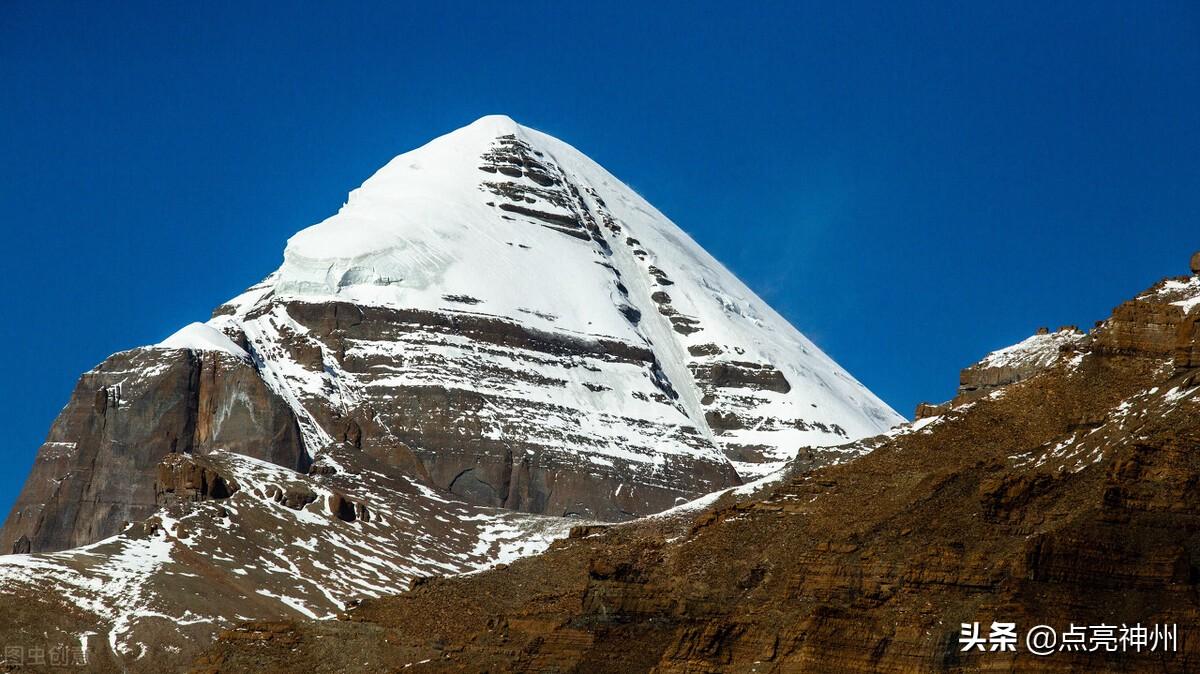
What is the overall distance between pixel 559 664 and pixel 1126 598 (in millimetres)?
25294

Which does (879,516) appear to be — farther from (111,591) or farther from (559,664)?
(111,591)

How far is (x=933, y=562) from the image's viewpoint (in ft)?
255

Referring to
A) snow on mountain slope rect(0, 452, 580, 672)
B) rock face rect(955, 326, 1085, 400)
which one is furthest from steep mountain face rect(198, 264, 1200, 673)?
snow on mountain slope rect(0, 452, 580, 672)

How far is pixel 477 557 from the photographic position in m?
197

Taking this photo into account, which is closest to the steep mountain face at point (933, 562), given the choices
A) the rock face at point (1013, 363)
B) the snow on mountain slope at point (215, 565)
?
the rock face at point (1013, 363)

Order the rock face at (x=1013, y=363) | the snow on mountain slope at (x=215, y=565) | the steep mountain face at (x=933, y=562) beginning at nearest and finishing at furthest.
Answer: the steep mountain face at (x=933, y=562) → the rock face at (x=1013, y=363) → the snow on mountain slope at (x=215, y=565)

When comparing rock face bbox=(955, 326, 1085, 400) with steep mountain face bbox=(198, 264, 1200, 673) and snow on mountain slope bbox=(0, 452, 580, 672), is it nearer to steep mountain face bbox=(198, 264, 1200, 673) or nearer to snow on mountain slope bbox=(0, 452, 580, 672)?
steep mountain face bbox=(198, 264, 1200, 673)

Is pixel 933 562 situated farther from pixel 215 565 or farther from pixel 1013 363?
pixel 215 565

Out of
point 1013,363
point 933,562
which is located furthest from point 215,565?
point 933,562

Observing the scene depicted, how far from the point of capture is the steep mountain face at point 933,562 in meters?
71.8

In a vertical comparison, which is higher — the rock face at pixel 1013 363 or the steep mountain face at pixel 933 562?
the rock face at pixel 1013 363

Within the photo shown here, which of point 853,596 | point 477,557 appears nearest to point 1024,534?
point 853,596

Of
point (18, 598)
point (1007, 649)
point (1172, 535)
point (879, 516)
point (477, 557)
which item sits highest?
point (477, 557)

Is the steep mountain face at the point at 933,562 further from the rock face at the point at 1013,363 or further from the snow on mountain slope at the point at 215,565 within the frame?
the snow on mountain slope at the point at 215,565
